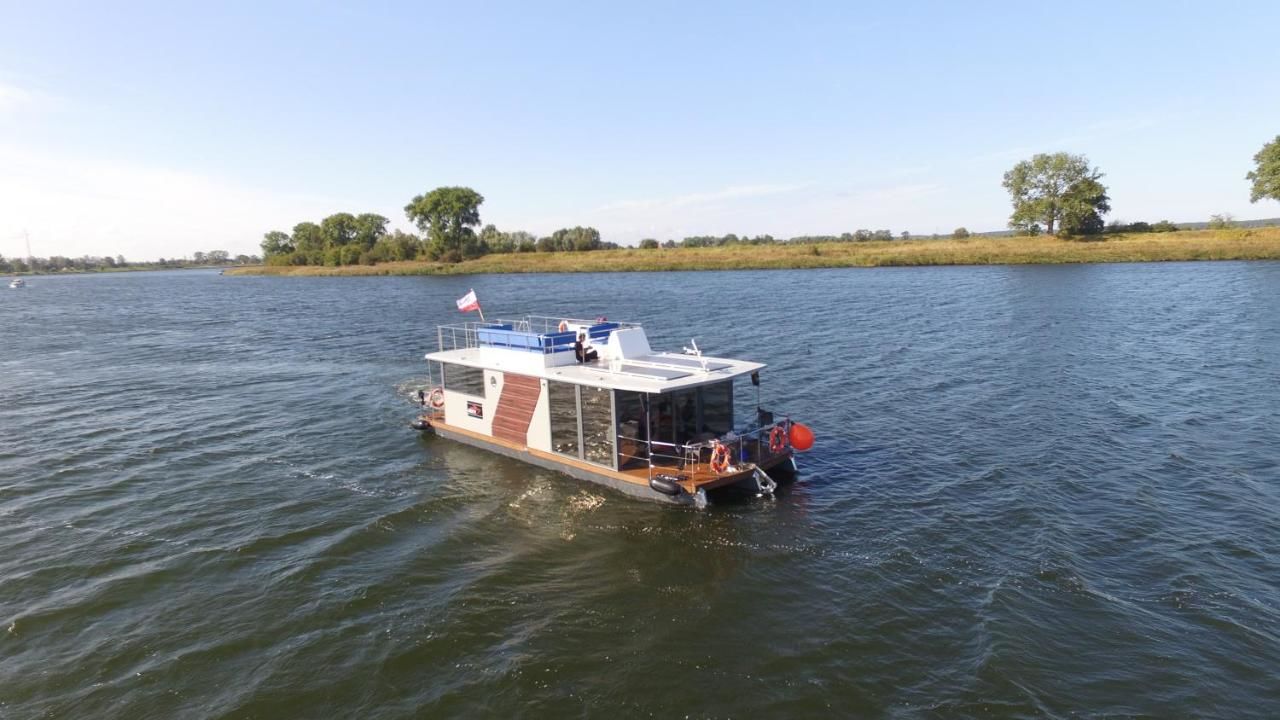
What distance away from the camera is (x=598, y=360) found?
72.8 ft

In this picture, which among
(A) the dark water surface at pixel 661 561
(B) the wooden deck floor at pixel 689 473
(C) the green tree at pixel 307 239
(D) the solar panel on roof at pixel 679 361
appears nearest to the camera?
(A) the dark water surface at pixel 661 561

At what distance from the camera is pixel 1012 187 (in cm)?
10850

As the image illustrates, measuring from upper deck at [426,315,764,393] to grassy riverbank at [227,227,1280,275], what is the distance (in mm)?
85439

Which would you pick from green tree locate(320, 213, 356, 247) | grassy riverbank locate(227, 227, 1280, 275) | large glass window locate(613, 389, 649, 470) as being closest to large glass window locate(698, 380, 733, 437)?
large glass window locate(613, 389, 649, 470)

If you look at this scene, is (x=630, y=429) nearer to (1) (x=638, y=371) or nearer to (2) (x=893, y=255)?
(1) (x=638, y=371)

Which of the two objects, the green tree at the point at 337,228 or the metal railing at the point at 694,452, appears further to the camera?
the green tree at the point at 337,228

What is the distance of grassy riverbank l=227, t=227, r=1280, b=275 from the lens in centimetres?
8712

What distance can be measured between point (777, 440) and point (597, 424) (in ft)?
17.3

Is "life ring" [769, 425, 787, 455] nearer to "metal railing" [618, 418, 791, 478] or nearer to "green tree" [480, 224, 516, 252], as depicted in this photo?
"metal railing" [618, 418, 791, 478]

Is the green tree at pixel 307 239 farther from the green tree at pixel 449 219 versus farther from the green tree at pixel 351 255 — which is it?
the green tree at pixel 449 219

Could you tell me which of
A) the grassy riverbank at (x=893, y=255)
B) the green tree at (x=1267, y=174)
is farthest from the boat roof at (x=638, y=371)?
the green tree at (x=1267, y=174)

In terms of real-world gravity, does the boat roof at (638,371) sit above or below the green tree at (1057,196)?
below

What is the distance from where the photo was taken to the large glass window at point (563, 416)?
66.0 ft

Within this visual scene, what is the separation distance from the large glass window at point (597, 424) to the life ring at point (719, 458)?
115 inches
